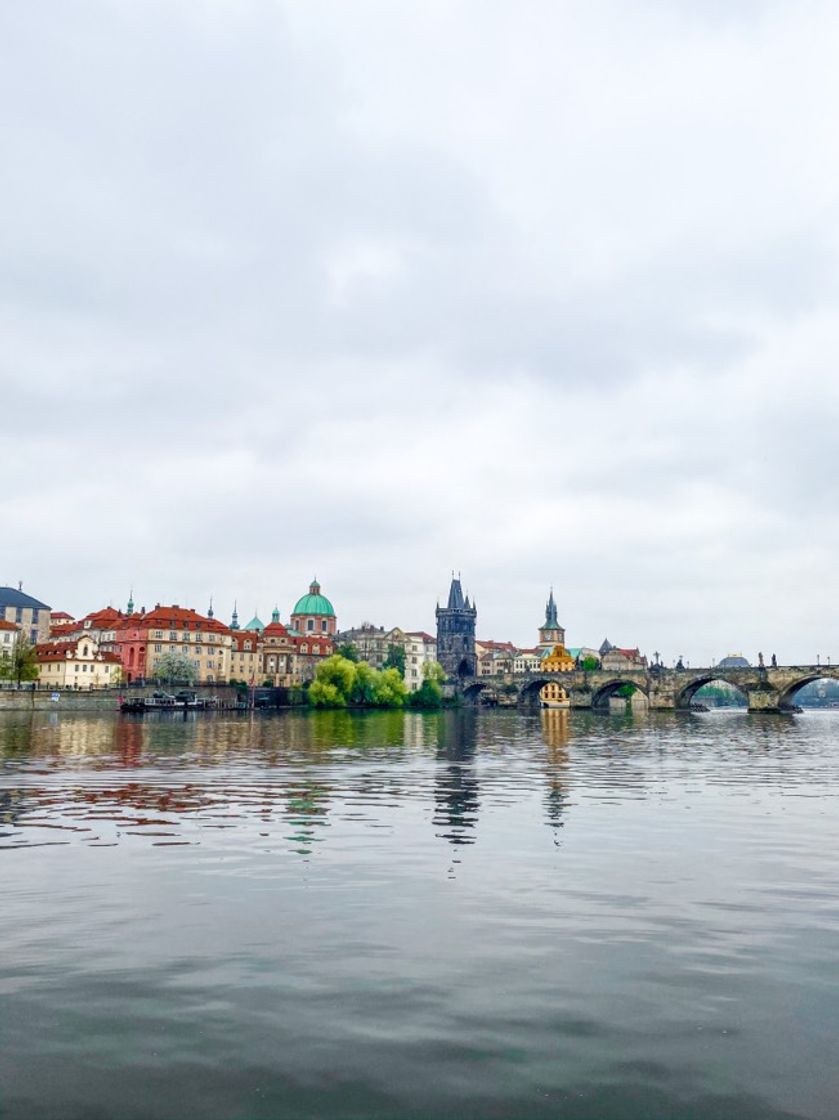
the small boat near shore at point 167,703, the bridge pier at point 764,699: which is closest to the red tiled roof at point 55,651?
the small boat near shore at point 167,703

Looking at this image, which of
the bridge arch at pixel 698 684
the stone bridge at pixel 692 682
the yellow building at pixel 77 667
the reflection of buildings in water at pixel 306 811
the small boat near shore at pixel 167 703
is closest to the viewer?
the reflection of buildings in water at pixel 306 811

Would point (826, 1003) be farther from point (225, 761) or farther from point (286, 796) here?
point (225, 761)

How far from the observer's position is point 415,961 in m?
13.5

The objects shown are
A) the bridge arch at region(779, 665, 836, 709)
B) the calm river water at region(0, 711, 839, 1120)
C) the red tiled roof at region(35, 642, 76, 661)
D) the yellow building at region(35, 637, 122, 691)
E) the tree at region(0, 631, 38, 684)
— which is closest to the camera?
the calm river water at region(0, 711, 839, 1120)

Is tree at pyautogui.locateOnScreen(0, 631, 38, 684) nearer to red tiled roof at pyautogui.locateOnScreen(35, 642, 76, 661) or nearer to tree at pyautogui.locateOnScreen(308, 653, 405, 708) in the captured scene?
red tiled roof at pyautogui.locateOnScreen(35, 642, 76, 661)

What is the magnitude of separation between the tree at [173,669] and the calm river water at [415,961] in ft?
521

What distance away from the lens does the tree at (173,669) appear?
18525 centimetres

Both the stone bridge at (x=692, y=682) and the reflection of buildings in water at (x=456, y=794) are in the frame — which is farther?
the stone bridge at (x=692, y=682)

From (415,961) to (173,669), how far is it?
179354 millimetres

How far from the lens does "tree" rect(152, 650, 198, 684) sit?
7293 inches

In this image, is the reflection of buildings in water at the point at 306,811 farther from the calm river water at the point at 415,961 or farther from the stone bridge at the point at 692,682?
the stone bridge at the point at 692,682

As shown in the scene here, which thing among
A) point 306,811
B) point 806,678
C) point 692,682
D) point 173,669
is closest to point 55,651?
point 173,669

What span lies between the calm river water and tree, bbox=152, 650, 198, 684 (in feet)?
521

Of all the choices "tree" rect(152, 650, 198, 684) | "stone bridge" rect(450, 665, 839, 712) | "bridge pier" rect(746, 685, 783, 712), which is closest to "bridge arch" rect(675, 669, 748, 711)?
"stone bridge" rect(450, 665, 839, 712)
